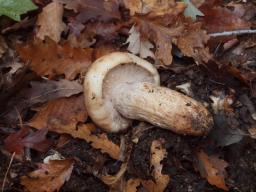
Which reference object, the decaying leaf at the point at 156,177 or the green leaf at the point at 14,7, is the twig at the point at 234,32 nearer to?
the decaying leaf at the point at 156,177

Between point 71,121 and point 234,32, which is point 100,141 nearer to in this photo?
point 71,121

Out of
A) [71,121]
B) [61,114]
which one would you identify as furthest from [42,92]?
[71,121]

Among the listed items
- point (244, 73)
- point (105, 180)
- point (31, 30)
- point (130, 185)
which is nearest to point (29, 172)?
point (105, 180)

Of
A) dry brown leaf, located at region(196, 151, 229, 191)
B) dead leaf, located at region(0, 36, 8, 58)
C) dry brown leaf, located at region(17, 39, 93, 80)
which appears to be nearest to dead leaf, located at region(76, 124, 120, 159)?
dry brown leaf, located at region(17, 39, 93, 80)

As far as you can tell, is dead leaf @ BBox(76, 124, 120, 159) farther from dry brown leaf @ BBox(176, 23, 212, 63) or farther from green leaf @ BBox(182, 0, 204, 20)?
green leaf @ BBox(182, 0, 204, 20)

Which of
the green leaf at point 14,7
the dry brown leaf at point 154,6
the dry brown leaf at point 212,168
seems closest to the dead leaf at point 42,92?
the green leaf at point 14,7

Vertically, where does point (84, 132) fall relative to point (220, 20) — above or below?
below
